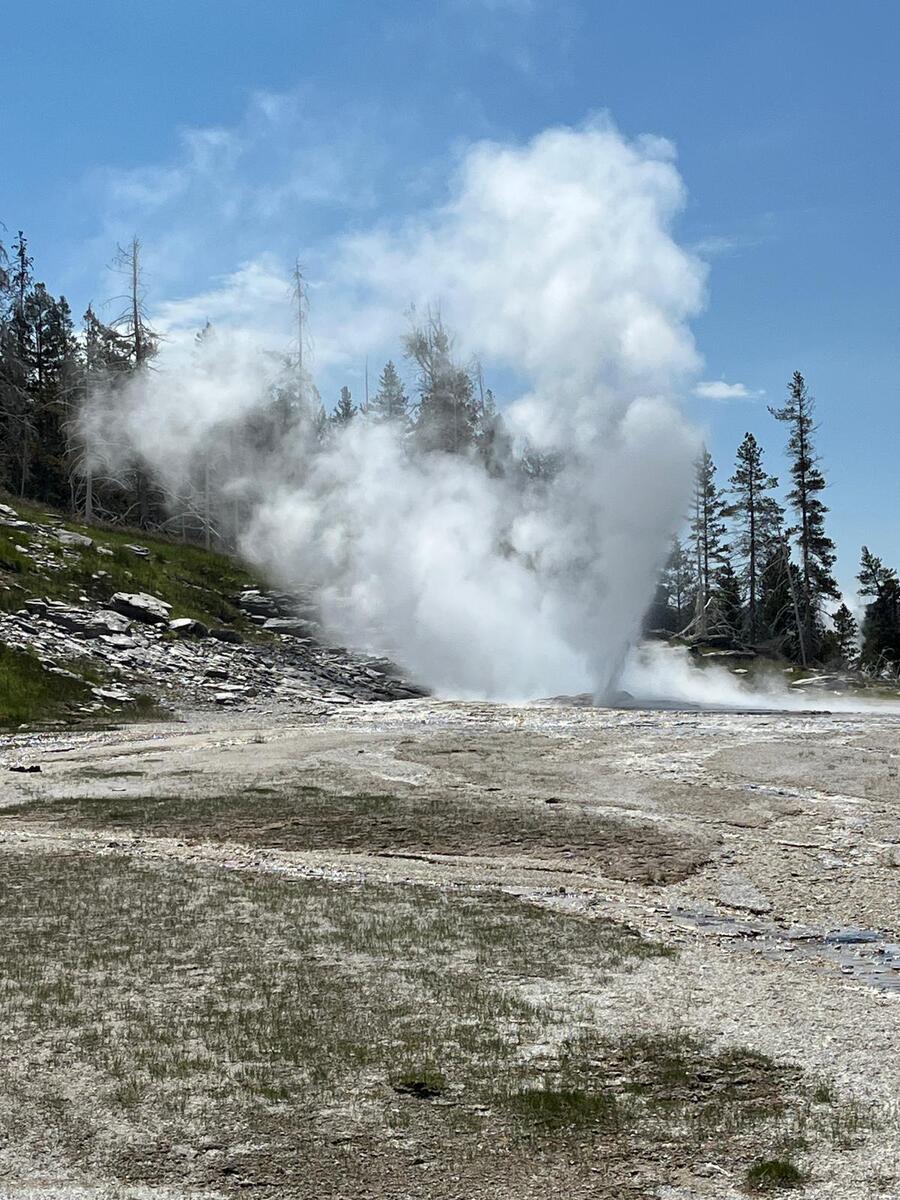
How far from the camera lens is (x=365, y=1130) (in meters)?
8.42

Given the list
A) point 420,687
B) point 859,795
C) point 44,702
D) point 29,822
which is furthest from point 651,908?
point 420,687

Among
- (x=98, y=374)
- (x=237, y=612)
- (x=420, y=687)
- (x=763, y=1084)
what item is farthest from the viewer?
(x=98, y=374)

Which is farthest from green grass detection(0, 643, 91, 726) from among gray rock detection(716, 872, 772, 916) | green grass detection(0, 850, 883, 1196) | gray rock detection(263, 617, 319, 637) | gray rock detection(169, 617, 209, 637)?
gray rock detection(716, 872, 772, 916)

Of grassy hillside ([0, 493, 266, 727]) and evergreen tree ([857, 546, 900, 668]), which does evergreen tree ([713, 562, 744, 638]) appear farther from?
grassy hillside ([0, 493, 266, 727])

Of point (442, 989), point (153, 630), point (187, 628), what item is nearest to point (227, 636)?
point (187, 628)

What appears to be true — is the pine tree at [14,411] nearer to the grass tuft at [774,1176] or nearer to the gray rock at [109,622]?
the gray rock at [109,622]

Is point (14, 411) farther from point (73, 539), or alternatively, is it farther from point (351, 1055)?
point (351, 1055)

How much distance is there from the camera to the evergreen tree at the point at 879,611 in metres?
83.0

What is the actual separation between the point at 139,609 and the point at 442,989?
140 ft

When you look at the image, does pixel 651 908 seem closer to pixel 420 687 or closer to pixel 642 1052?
pixel 642 1052

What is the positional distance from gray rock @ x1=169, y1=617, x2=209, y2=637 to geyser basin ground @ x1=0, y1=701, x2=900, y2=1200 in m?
25.1

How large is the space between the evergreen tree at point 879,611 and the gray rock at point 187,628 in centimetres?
5178

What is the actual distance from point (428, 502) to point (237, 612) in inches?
483

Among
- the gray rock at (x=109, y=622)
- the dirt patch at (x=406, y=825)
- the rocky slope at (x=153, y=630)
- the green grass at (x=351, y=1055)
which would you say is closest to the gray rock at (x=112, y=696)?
the rocky slope at (x=153, y=630)
